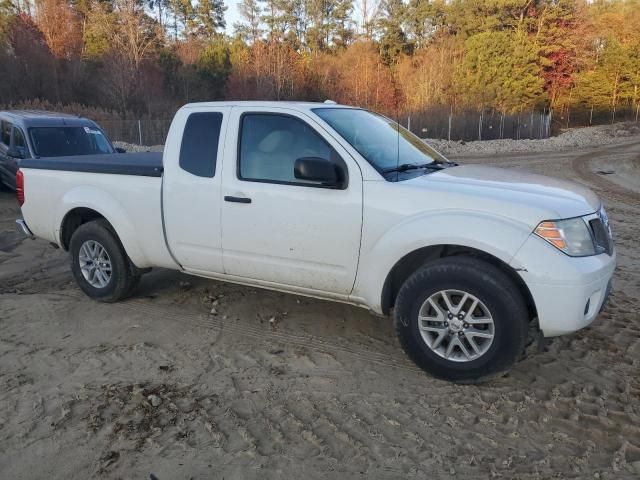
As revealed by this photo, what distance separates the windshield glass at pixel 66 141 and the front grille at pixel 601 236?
31.0ft

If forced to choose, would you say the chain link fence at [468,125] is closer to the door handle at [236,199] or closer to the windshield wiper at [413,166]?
the windshield wiper at [413,166]

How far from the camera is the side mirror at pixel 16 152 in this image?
1030 centimetres

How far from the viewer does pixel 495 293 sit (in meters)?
3.51

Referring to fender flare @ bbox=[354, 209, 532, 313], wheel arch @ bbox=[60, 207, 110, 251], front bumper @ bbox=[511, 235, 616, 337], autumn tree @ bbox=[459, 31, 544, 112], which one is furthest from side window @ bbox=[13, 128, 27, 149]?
autumn tree @ bbox=[459, 31, 544, 112]

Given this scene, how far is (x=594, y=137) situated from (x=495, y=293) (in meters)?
39.2

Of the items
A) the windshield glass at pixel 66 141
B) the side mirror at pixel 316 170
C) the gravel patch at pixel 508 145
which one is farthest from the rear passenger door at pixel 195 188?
the gravel patch at pixel 508 145

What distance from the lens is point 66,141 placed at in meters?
10.6

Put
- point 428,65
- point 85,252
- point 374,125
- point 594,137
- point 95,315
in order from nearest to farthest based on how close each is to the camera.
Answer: point 374,125 → point 95,315 → point 85,252 → point 594,137 → point 428,65

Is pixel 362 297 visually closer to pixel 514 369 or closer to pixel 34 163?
pixel 514 369

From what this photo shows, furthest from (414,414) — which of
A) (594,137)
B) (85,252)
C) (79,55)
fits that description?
(79,55)

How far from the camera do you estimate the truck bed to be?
4.98 metres

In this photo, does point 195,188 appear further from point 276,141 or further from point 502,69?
point 502,69

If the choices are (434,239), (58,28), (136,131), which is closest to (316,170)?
(434,239)

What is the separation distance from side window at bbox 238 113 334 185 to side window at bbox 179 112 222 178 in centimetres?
27
